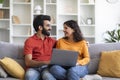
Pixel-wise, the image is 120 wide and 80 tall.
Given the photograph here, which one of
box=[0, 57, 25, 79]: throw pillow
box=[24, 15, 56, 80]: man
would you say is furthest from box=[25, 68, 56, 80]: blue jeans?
box=[0, 57, 25, 79]: throw pillow

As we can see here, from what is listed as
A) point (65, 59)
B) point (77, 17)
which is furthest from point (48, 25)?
point (77, 17)

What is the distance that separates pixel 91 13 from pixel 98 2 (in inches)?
12.6

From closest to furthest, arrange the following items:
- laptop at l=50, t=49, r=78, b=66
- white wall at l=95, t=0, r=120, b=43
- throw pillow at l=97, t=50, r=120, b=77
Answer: laptop at l=50, t=49, r=78, b=66 → throw pillow at l=97, t=50, r=120, b=77 → white wall at l=95, t=0, r=120, b=43

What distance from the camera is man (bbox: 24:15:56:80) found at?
2.87 metres

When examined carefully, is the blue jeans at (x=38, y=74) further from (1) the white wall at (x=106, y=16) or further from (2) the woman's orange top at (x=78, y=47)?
(1) the white wall at (x=106, y=16)

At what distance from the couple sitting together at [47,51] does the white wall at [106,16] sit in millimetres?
3154

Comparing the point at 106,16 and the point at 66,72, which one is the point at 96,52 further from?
the point at 106,16

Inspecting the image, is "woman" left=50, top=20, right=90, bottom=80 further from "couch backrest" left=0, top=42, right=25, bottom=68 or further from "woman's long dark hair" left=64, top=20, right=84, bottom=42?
"couch backrest" left=0, top=42, right=25, bottom=68

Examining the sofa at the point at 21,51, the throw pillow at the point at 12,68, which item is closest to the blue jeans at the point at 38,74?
the throw pillow at the point at 12,68

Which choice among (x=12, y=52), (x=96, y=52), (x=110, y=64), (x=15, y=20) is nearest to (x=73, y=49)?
(x=96, y=52)

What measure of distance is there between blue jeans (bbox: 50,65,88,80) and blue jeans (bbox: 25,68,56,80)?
0.22 feet

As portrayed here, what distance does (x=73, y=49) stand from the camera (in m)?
3.11

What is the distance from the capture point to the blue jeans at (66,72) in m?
2.74

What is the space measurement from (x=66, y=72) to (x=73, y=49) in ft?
Answer: 1.25
